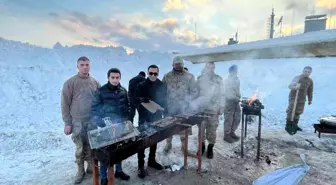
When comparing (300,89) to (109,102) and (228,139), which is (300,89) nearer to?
(228,139)

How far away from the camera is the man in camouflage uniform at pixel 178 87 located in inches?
164

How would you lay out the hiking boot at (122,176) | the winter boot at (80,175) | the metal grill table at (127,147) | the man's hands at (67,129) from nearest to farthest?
the metal grill table at (127,147) → the man's hands at (67,129) → the winter boot at (80,175) → the hiking boot at (122,176)

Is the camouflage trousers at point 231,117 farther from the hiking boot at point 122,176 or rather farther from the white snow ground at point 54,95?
the hiking boot at point 122,176

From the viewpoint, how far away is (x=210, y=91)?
4516 mm

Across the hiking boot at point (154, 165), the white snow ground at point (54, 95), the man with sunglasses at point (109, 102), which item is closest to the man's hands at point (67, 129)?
the man with sunglasses at point (109, 102)

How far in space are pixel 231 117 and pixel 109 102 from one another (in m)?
3.35

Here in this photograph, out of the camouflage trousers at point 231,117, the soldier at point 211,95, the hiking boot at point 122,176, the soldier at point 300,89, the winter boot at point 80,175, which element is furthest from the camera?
the soldier at point 300,89

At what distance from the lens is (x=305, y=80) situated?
621cm

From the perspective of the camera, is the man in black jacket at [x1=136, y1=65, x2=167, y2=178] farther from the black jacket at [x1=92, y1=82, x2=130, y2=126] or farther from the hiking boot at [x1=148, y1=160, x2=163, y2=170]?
the black jacket at [x1=92, y1=82, x2=130, y2=126]

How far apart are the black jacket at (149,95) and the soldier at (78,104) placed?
0.84 meters

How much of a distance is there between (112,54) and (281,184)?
18.4m

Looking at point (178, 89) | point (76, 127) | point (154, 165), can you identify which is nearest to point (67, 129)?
point (76, 127)

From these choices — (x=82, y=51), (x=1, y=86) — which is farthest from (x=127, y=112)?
(x=82, y=51)

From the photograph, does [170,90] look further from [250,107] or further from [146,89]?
[250,107]
